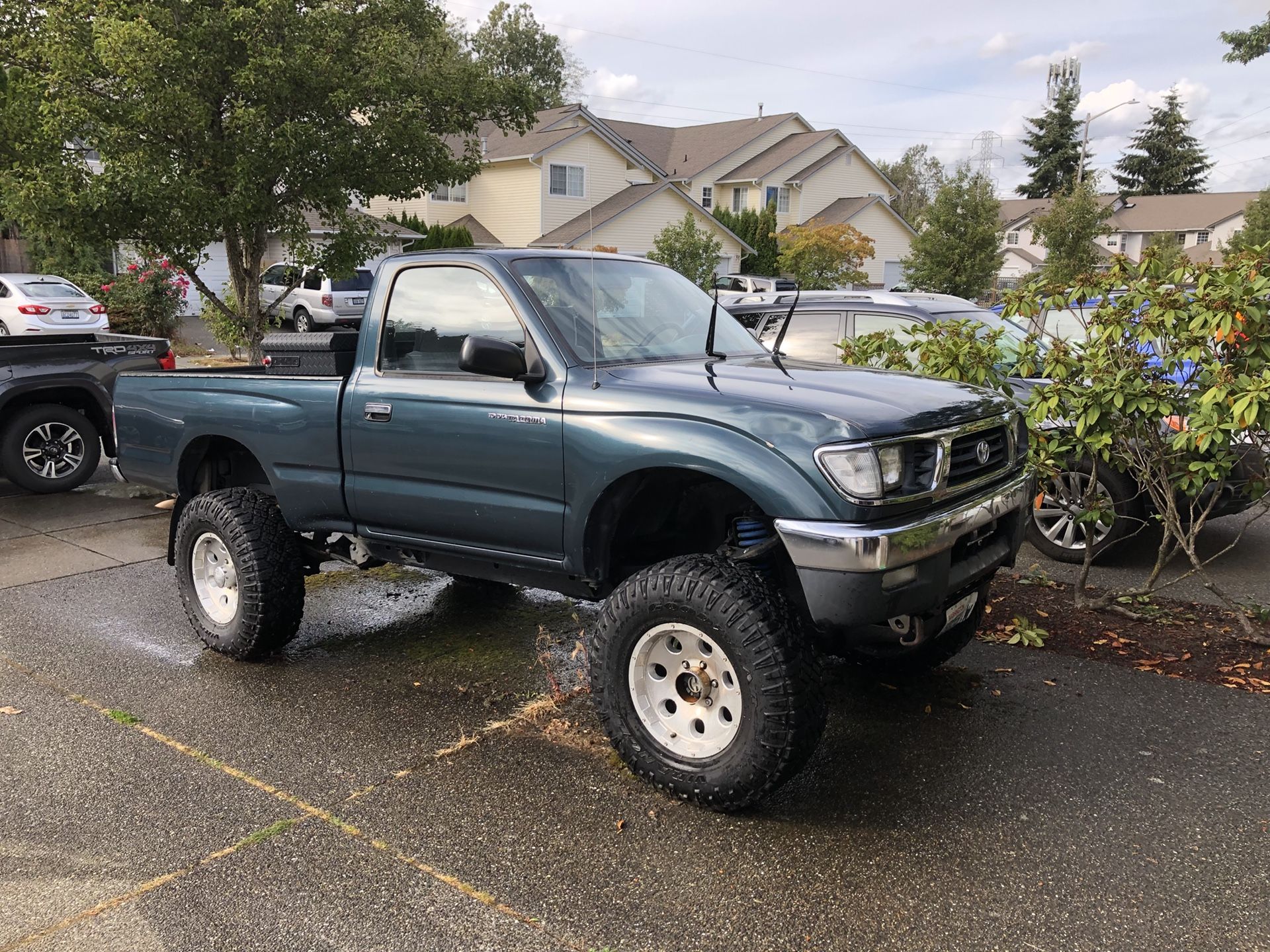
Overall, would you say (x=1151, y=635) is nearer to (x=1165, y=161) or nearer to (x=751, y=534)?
(x=751, y=534)

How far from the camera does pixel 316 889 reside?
3.18 m

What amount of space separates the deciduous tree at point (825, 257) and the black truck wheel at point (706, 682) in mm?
32586

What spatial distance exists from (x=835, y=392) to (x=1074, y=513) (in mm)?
3776

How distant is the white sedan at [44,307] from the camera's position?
19000 mm

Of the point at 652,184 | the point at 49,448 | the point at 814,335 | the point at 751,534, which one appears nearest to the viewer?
the point at 751,534

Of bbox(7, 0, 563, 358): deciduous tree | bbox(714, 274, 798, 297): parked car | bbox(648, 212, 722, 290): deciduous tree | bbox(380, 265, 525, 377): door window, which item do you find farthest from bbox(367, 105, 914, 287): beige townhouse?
bbox(380, 265, 525, 377): door window

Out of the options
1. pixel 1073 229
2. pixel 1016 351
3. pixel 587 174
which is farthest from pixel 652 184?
pixel 1016 351

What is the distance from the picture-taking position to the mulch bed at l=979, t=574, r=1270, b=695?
500 centimetres

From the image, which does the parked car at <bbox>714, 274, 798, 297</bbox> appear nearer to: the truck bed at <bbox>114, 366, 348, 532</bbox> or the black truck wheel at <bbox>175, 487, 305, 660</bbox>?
the truck bed at <bbox>114, 366, 348, 532</bbox>

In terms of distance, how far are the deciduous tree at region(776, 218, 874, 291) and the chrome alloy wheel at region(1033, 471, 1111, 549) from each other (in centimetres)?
2882

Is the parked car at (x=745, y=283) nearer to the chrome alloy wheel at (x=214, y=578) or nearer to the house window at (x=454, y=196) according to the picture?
the house window at (x=454, y=196)

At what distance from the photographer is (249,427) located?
507cm

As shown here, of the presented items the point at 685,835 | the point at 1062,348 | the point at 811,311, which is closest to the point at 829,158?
the point at 811,311

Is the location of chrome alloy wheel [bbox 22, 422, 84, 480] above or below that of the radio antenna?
below
